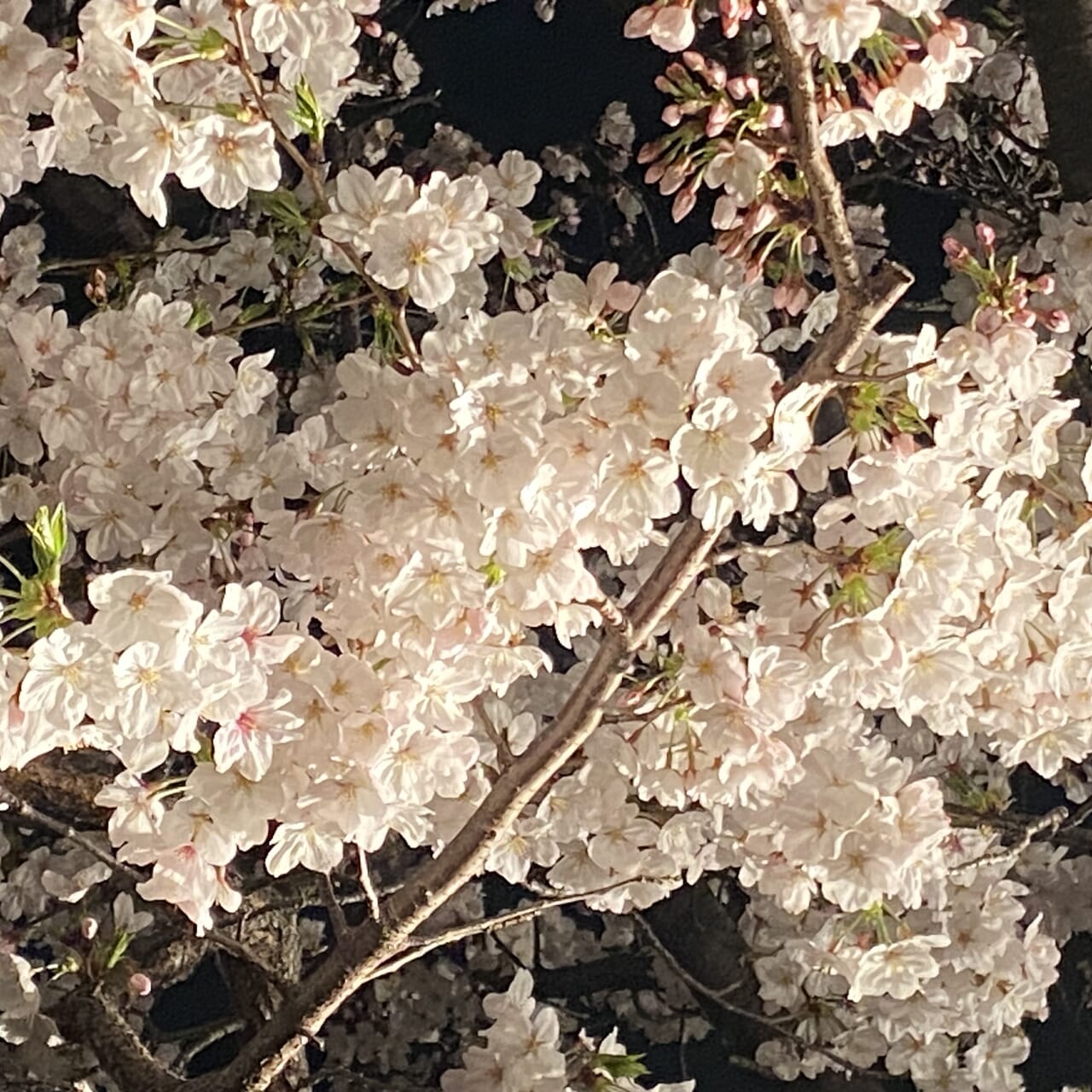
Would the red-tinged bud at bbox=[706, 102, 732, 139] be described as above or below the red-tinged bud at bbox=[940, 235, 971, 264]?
above

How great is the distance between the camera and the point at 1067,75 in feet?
5.07

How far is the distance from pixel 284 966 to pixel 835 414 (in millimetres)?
1121

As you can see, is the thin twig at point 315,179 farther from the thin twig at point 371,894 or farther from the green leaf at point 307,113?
the thin twig at point 371,894

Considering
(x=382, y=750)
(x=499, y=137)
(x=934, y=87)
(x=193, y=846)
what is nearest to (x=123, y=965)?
(x=193, y=846)

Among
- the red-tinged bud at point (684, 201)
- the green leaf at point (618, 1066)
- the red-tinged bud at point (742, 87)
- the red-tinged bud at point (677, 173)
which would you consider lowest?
the green leaf at point (618, 1066)

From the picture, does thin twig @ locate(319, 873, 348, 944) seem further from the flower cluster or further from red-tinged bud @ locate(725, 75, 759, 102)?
red-tinged bud @ locate(725, 75, 759, 102)

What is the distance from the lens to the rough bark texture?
1.53 meters

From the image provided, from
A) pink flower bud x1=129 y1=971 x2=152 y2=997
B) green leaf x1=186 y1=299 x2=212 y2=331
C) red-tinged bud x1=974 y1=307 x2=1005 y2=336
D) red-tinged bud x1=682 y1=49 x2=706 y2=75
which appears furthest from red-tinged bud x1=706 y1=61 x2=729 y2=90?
pink flower bud x1=129 y1=971 x2=152 y2=997

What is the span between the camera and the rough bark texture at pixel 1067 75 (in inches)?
60.3

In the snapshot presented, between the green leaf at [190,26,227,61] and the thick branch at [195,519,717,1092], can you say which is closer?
the green leaf at [190,26,227,61]

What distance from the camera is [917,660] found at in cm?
109

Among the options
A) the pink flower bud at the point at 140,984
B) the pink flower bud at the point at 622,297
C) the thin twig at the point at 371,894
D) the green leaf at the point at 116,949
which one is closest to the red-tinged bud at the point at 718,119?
the pink flower bud at the point at 622,297

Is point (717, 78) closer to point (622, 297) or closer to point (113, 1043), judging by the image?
point (622, 297)

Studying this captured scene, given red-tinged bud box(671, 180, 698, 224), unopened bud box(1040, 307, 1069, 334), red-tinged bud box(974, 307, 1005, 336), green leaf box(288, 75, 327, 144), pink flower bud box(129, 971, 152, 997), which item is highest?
green leaf box(288, 75, 327, 144)
